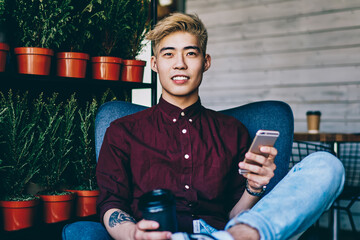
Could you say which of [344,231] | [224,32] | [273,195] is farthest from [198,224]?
[224,32]

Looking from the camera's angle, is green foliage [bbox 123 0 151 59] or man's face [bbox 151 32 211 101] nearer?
man's face [bbox 151 32 211 101]

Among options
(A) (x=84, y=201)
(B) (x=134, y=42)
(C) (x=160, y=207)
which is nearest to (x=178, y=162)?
(C) (x=160, y=207)

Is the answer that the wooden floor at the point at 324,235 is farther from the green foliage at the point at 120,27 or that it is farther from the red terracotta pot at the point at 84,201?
the green foliage at the point at 120,27

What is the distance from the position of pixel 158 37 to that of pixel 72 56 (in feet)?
1.73

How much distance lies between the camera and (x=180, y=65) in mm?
1552

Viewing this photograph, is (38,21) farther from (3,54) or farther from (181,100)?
(181,100)

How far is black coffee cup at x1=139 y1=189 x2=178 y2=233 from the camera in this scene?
0.96 m

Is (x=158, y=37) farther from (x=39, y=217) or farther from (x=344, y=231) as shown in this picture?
(x=344, y=231)

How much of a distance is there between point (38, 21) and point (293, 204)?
4.77 feet

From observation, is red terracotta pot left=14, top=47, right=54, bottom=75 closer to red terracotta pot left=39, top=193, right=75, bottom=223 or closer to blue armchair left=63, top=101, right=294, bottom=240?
blue armchair left=63, top=101, right=294, bottom=240

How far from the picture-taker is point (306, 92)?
369 centimetres

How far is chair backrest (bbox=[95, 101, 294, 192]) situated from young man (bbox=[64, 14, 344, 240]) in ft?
0.32

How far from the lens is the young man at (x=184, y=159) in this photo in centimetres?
128

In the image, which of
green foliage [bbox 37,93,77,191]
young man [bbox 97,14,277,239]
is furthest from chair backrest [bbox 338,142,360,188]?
green foliage [bbox 37,93,77,191]
